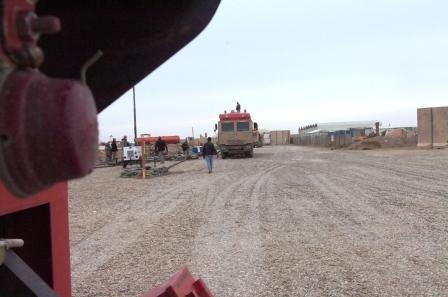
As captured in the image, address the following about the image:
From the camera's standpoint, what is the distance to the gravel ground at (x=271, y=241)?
20.7 feet

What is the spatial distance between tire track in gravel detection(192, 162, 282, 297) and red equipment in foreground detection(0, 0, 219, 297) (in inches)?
137

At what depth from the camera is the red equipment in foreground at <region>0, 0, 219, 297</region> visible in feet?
3.93

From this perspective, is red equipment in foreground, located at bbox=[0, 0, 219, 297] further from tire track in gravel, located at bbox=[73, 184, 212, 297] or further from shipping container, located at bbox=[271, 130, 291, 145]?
shipping container, located at bbox=[271, 130, 291, 145]

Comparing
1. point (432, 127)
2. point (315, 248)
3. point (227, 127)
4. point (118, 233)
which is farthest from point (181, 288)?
point (432, 127)

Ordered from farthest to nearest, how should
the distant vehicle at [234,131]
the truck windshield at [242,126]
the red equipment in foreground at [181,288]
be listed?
the truck windshield at [242,126]
the distant vehicle at [234,131]
the red equipment in foreground at [181,288]

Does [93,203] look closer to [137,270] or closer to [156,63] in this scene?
[137,270]

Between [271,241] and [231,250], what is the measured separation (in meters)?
0.83

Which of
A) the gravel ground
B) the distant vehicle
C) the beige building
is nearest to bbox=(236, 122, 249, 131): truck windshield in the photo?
the distant vehicle

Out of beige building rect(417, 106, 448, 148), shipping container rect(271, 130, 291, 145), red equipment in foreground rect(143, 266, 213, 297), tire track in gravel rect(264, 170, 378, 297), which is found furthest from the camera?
shipping container rect(271, 130, 291, 145)

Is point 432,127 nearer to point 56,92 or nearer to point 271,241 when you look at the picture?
point 271,241

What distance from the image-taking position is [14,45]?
121 cm

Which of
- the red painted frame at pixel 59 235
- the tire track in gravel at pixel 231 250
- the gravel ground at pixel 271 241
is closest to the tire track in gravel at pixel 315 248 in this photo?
the gravel ground at pixel 271 241

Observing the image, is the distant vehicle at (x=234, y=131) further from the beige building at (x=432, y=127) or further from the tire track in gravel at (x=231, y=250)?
the tire track in gravel at (x=231, y=250)

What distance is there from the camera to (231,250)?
317 inches
